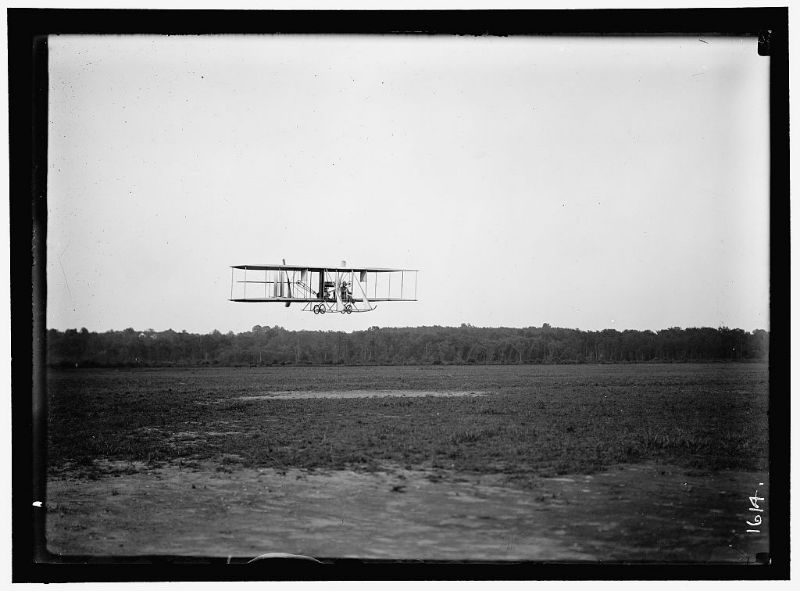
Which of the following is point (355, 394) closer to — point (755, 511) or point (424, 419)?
point (424, 419)

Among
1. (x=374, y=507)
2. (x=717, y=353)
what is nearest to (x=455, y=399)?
(x=374, y=507)

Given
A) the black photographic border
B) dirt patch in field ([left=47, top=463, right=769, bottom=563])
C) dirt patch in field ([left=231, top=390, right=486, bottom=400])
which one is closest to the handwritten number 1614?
dirt patch in field ([left=47, top=463, right=769, bottom=563])

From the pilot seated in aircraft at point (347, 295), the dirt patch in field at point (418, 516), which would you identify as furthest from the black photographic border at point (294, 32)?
the pilot seated in aircraft at point (347, 295)

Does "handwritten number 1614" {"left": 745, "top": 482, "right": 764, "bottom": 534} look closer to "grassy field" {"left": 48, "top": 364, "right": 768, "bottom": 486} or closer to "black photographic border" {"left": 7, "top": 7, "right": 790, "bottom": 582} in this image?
"black photographic border" {"left": 7, "top": 7, "right": 790, "bottom": 582}

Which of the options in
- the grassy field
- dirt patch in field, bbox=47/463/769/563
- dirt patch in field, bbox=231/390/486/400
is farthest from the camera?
dirt patch in field, bbox=231/390/486/400

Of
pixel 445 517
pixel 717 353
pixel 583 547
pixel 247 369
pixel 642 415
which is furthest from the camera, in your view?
pixel 247 369

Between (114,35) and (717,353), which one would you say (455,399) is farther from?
(114,35)
